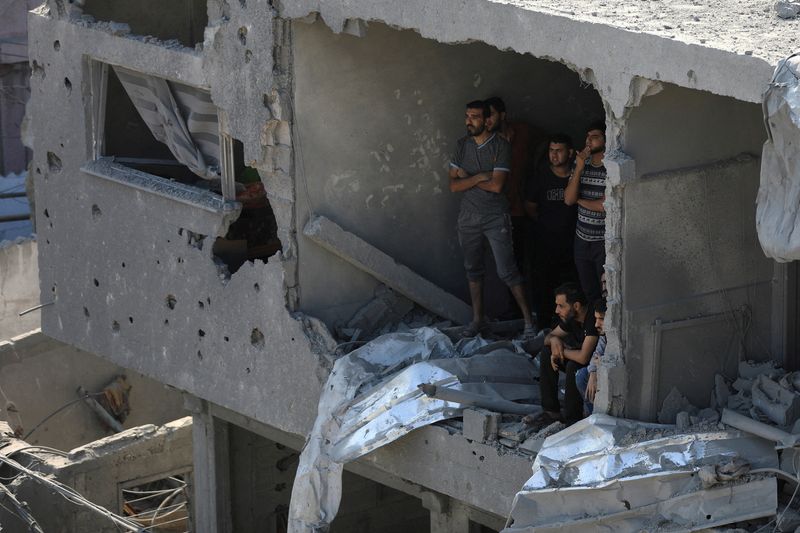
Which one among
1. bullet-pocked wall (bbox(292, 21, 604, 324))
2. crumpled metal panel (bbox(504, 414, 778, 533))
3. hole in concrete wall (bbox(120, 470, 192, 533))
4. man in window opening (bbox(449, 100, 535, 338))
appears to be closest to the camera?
crumpled metal panel (bbox(504, 414, 778, 533))

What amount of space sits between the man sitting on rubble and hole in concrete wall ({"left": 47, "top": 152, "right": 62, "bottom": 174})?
5693 millimetres

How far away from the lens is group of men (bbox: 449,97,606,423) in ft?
38.3

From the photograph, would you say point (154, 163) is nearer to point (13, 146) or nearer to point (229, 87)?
point (229, 87)

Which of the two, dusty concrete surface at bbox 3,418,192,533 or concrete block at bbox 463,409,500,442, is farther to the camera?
dusty concrete surface at bbox 3,418,192,533

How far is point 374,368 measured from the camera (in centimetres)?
1281

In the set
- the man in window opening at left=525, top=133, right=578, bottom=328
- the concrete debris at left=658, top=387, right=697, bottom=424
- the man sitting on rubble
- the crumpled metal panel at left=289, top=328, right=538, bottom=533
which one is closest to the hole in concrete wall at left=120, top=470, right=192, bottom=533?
the crumpled metal panel at left=289, top=328, right=538, bottom=533

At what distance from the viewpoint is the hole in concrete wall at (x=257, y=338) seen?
13.8m

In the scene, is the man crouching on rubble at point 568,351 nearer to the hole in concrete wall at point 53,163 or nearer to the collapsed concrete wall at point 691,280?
the collapsed concrete wall at point 691,280

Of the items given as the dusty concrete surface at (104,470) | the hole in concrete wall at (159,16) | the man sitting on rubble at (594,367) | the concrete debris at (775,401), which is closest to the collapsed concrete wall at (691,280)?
the man sitting on rubble at (594,367)

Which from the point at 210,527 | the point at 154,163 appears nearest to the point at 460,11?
the point at 154,163

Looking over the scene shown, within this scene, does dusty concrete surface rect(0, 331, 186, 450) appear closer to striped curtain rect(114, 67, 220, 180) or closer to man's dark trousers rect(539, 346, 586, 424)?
striped curtain rect(114, 67, 220, 180)

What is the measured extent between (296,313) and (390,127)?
151 centimetres

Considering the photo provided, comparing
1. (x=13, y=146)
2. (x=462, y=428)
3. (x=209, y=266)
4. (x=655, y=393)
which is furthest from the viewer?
(x=13, y=146)

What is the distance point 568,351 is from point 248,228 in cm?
417
